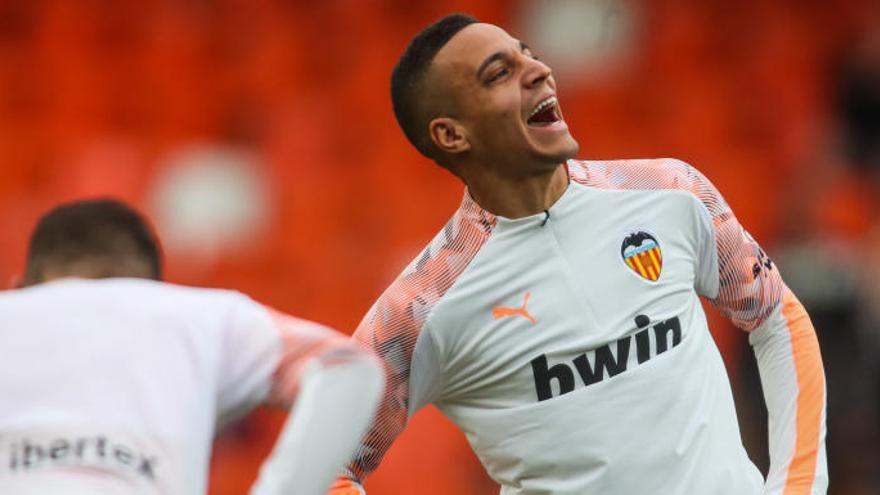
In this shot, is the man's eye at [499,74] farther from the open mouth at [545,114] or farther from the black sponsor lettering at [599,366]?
the black sponsor lettering at [599,366]

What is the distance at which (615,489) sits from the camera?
3.30m

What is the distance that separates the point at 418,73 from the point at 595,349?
72 centimetres

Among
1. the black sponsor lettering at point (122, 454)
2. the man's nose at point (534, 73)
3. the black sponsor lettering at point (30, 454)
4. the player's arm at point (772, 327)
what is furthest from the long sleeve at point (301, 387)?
the player's arm at point (772, 327)

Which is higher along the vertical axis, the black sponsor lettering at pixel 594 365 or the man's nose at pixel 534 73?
the man's nose at pixel 534 73

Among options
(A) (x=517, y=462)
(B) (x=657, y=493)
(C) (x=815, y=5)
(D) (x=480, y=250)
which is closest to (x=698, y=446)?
(B) (x=657, y=493)

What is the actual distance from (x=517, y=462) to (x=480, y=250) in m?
0.46

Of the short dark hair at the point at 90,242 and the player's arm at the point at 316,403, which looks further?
the short dark hair at the point at 90,242

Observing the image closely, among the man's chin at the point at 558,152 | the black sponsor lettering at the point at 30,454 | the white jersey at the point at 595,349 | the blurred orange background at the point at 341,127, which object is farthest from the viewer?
the blurred orange background at the point at 341,127

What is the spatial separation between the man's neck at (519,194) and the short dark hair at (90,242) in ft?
3.06

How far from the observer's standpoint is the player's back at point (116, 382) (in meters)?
2.61

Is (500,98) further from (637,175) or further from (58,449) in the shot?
(58,449)

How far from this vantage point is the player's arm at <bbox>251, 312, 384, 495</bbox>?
268 cm

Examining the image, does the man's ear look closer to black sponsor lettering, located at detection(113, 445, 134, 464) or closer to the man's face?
the man's face

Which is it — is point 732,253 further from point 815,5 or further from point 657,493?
point 815,5
